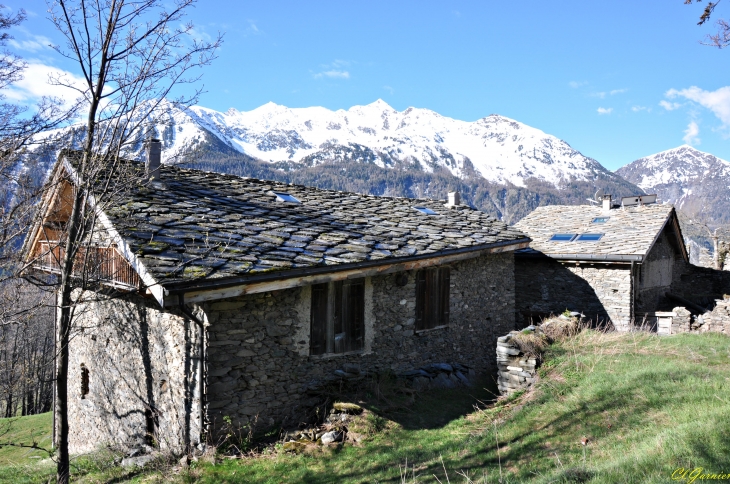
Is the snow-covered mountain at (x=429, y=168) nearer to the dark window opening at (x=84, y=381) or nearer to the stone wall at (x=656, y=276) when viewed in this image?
the stone wall at (x=656, y=276)

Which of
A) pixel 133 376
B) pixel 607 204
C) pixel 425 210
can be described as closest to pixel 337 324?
pixel 133 376

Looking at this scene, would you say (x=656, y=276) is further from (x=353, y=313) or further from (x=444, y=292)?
(x=353, y=313)

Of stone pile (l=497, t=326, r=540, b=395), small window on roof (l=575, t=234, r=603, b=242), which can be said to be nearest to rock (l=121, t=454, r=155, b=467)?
Result: stone pile (l=497, t=326, r=540, b=395)

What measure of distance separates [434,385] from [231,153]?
125 metres

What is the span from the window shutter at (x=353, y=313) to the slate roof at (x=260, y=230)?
0.77 metres

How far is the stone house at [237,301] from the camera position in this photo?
6285 mm

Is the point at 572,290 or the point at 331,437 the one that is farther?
the point at 572,290

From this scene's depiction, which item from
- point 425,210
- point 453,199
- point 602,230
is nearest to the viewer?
point 425,210

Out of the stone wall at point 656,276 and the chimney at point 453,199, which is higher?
the chimney at point 453,199

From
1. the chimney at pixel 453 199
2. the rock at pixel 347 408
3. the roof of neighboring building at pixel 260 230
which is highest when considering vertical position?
the chimney at pixel 453 199

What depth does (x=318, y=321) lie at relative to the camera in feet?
25.5

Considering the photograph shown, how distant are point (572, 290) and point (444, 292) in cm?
592

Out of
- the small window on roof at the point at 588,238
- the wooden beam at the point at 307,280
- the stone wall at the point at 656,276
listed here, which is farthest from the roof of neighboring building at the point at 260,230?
the stone wall at the point at 656,276

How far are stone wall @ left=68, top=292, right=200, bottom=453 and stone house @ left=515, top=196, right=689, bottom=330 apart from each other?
11.2 metres
